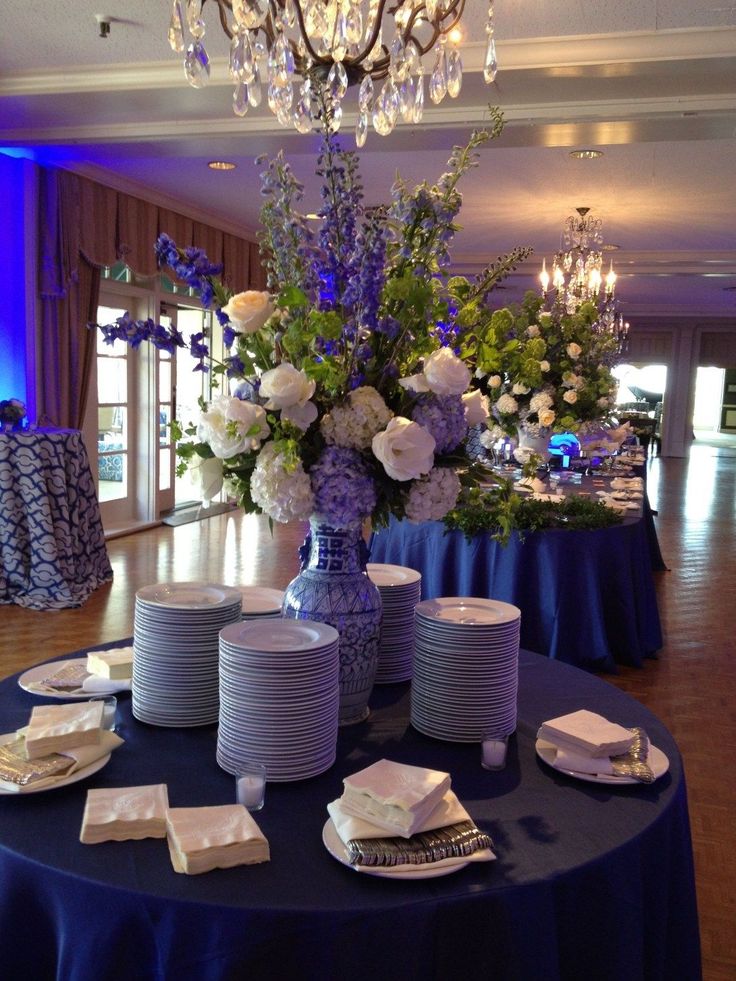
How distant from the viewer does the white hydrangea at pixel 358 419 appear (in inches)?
56.1

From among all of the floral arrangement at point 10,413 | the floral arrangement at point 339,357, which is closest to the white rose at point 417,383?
the floral arrangement at point 339,357

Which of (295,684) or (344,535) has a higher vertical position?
(344,535)

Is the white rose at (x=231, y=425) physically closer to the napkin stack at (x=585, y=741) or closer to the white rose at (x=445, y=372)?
the white rose at (x=445, y=372)

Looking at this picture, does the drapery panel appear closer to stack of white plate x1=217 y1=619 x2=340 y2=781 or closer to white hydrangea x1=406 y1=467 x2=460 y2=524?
white hydrangea x1=406 y1=467 x2=460 y2=524

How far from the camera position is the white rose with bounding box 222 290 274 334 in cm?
144

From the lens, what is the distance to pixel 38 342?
6531mm

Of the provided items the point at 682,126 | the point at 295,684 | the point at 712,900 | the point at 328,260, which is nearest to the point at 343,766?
the point at 295,684

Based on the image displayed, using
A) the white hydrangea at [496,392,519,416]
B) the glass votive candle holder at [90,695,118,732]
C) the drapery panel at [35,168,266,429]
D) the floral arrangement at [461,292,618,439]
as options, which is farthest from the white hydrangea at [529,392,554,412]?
the glass votive candle holder at [90,695,118,732]

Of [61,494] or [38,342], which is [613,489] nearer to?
[61,494]

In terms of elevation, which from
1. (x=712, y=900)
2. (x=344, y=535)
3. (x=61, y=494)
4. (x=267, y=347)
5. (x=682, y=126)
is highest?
(x=682, y=126)

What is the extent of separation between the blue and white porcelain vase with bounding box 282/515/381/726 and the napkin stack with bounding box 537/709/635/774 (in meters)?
0.34

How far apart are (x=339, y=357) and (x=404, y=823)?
0.75 m

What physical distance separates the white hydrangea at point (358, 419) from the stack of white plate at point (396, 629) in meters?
0.44

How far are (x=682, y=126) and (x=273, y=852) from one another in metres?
4.71
